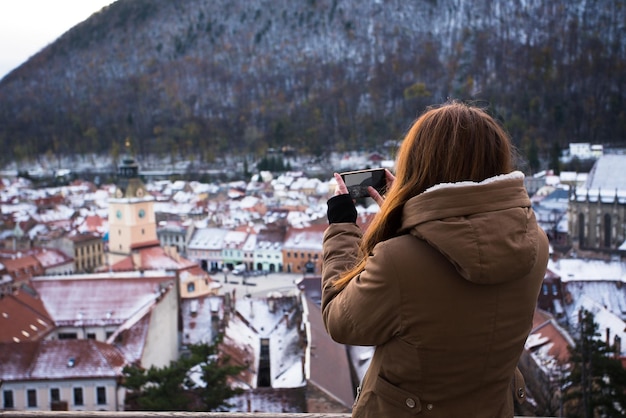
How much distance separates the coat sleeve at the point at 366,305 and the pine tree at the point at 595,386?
430 centimetres

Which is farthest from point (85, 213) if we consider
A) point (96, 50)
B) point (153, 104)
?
point (96, 50)

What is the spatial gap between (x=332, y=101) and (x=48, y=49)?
26915mm

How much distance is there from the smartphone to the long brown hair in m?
Result: 0.13

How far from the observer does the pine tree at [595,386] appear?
184 inches

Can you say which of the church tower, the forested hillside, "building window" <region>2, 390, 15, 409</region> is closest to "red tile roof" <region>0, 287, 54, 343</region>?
"building window" <region>2, 390, 15, 409</region>

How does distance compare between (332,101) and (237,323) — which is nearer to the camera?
(237,323)

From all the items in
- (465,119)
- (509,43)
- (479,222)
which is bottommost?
(479,222)

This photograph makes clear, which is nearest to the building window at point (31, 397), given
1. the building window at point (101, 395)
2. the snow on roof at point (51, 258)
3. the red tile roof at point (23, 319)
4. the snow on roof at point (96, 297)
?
the building window at point (101, 395)

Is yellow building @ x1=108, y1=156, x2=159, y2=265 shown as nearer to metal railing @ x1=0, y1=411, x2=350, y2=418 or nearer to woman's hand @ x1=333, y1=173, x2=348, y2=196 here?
metal railing @ x1=0, y1=411, x2=350, y2=418

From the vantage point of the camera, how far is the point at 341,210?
0.88m

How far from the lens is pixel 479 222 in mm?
720

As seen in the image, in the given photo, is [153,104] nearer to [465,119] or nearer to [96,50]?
[96,50]

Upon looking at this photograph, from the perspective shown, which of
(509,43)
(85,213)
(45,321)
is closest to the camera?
(45,321)

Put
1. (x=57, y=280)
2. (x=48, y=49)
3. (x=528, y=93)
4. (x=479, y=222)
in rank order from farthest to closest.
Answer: (x=48, y=49) → (x=528, y=93) → (x=57, y=280) → (x=479, y=222)
